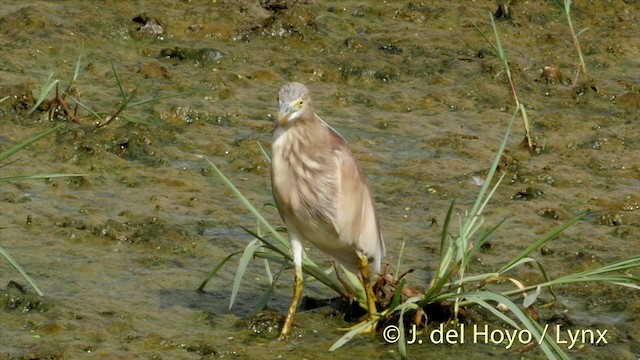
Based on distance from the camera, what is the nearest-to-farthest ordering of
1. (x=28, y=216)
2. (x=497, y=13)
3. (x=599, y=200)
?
(x=28, y=216), (x=599, y=200), (x=497, y=13)

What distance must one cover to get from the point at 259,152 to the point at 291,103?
2234mm

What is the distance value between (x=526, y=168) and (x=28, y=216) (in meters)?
2.68

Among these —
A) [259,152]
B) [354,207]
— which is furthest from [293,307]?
[259,152]

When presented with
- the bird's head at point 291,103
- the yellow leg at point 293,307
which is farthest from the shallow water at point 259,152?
the bird's head at point 291,103

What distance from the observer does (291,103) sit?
4746mm

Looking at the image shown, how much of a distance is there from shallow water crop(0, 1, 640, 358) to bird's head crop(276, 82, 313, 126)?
780mm

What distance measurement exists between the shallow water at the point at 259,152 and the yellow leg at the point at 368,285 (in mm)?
108

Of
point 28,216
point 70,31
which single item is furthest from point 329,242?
point 70,31

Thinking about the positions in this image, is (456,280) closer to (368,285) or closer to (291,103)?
(368,285)

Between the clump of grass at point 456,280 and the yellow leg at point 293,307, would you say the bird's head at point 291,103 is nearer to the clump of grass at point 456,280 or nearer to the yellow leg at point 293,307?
the clump of grass at point 456,280

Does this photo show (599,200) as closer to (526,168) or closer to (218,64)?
(526,168)

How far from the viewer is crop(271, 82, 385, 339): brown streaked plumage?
473 centimetres

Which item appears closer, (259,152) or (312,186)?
(312,186)

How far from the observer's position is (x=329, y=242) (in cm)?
484
